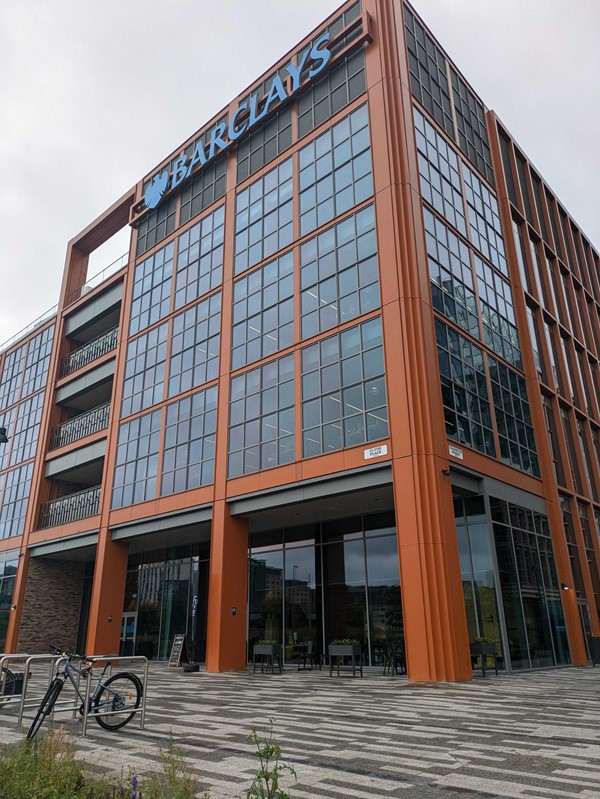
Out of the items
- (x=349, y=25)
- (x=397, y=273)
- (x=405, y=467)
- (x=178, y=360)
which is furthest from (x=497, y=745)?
(x=349, y=25)

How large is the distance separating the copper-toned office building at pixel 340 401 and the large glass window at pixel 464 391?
0.36 feet

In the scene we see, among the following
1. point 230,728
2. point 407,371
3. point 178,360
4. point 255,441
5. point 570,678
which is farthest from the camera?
point 178,360

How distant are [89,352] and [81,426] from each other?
16.3ft

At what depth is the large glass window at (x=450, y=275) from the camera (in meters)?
21.8

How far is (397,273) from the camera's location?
20.2m

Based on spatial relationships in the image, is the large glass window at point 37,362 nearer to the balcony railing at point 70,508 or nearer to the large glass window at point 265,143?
the balcony railing at point 70,508

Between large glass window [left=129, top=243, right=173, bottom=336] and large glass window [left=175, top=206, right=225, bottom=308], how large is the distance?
3.26ft

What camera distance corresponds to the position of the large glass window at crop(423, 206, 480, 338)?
21828 mm

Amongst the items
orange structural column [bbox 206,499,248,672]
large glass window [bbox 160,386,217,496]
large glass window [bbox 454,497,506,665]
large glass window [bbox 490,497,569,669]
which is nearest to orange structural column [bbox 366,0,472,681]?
large glass window [bbox 454,497,506,665]

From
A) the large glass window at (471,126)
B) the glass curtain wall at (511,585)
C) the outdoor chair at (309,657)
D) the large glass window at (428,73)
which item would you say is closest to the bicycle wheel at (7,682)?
the outdoor chair at (309,657)

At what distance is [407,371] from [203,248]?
593 inches

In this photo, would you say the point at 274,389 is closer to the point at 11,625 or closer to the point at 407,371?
the point at 407,371

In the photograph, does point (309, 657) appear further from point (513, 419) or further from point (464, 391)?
point (513, 419)

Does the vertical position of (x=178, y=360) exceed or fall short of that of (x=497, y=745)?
it exceeds it
